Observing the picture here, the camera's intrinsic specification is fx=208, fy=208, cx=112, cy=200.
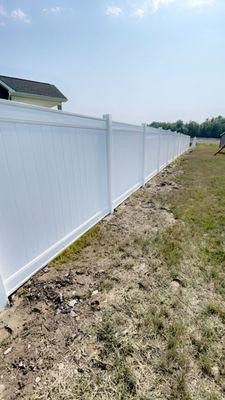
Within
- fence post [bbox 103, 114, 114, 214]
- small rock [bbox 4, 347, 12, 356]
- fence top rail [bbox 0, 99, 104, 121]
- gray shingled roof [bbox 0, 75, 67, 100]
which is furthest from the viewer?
gray shingled roof [bbox 0, 75, 67, 100]

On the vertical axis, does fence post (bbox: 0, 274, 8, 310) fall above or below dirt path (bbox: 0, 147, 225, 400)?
above

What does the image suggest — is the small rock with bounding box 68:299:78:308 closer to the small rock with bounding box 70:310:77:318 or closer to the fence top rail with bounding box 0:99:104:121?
the small rock with bounding box 70:310:77:318

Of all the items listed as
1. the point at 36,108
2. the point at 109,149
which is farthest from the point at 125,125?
the point at 36,108

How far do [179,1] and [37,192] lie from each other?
215 inches

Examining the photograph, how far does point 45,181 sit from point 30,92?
1187 centimetres

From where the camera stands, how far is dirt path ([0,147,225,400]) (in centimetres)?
132

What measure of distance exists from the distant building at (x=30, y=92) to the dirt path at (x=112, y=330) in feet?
37.7

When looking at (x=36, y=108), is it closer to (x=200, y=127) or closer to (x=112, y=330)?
(x=112, y=330)

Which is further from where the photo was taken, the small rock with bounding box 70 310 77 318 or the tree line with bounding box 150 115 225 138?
the tree line with bounding box 150 115 225 138

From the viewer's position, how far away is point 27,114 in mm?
1889

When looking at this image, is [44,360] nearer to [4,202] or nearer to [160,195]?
[4,202]

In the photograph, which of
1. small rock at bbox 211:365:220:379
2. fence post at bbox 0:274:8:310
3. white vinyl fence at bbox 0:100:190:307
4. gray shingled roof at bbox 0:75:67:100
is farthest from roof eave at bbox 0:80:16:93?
small rock at bbox 211:365:220:379

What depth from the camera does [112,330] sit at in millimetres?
1704

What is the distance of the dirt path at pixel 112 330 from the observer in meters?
1.32
